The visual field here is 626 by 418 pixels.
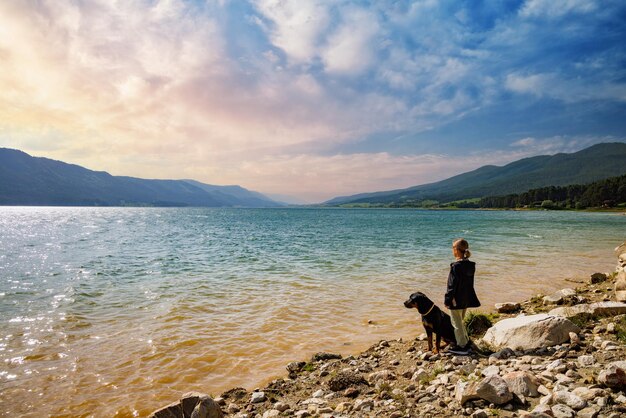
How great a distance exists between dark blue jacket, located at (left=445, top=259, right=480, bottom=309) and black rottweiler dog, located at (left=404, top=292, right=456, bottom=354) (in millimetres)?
470

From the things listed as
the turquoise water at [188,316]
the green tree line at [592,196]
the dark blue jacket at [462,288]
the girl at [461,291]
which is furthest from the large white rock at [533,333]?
the green tree line at [592,196]

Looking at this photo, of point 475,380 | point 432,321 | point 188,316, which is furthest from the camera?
point 188,316

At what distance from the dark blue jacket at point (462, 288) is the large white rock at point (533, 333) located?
43.7 inches

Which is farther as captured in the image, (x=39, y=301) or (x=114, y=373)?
(x=39, y=301)

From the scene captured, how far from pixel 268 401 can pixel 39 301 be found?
49.2ft

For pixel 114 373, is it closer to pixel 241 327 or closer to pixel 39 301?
pixel 241 327

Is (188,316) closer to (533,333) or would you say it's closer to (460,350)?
(460,350)

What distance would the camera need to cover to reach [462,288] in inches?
339

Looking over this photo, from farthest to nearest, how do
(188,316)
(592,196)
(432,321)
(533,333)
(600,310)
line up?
(592,196) → (188,316) → (600,310) → (432,321) → (533,333)

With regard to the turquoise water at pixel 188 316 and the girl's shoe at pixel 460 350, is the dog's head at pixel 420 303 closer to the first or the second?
the girl's shoe at pixel 460 350

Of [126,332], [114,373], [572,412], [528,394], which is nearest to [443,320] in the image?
[528,394]

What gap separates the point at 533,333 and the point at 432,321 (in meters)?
2.41

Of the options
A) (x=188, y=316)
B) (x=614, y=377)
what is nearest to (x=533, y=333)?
(x=614, y=377)

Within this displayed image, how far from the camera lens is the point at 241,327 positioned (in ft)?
40.7
